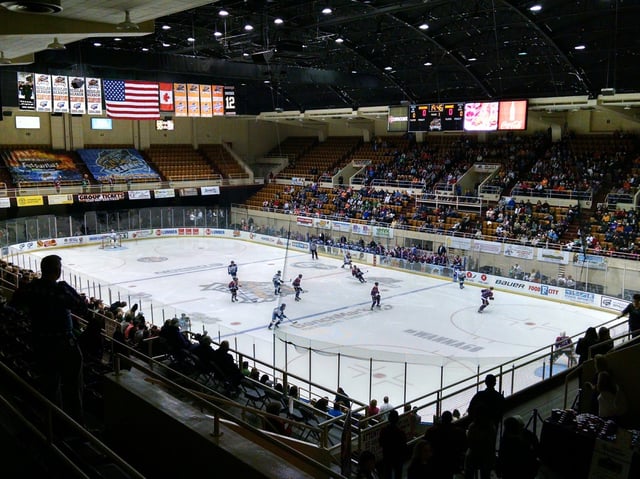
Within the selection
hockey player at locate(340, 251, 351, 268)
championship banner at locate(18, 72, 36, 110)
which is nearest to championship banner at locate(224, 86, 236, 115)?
championship banner at locate(18, 72, 36, 110)

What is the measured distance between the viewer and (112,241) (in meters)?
37.1

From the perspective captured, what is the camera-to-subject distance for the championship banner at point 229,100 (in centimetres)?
3309

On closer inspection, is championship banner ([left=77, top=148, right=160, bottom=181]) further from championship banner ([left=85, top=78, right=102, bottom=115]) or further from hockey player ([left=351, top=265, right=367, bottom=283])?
hockey player ([left=351, top=265, right=367, bottom=283])

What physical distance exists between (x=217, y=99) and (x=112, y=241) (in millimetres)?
11116

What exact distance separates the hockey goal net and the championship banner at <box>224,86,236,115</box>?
10.5m

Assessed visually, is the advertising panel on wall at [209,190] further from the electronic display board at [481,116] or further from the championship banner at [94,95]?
the electronic display board at [481,116]

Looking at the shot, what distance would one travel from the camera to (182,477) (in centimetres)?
437

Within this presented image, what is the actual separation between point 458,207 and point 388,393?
22.8 metres

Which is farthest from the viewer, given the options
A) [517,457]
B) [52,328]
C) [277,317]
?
[277,317]

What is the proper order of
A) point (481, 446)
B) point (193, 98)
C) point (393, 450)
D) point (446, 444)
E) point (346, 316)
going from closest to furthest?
point (446, 444) < point (481, 446) < point (393, 450) < point (346, 316) < point (193, 98)

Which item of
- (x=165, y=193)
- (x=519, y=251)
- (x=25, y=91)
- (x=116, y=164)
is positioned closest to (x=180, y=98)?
(x=25, y=91)

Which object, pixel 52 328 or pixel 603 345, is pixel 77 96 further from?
pixel 52 328

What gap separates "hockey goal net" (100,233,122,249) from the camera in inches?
1440

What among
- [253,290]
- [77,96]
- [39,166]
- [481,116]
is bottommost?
[253,290]
